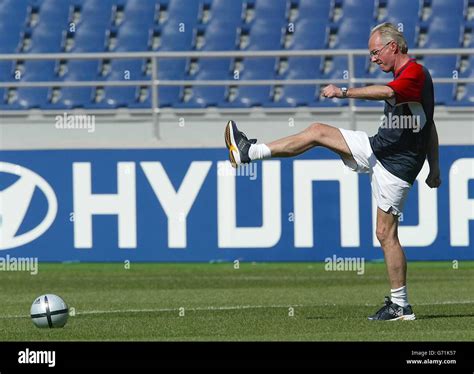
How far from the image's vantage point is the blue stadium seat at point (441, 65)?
2112cm

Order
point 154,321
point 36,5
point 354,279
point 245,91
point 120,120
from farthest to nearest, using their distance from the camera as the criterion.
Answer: point 36,5 < point 245,91 < point 120,120 < point 354,279 < point 154,321

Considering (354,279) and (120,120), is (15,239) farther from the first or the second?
(354,279)

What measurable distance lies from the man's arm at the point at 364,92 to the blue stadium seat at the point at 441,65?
1151 cm

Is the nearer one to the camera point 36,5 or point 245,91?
point 245,91

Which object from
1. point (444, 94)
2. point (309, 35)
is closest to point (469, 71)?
point (444, 94)

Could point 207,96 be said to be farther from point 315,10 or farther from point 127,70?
point 315,10

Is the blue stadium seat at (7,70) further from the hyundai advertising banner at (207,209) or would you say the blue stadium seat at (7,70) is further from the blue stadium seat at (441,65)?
the blue stadium seat at (441,65)

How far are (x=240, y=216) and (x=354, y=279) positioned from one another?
7.41ft

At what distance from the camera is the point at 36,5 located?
2289 cm

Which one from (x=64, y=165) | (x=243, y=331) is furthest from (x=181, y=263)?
(x=243, y=331)

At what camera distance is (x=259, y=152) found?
406 inches

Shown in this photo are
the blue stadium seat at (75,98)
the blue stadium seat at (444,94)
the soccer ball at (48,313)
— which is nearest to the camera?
the soccer ball at (48,313)

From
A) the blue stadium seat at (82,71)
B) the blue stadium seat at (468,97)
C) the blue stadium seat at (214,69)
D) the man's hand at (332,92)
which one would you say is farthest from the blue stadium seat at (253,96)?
the man's hand at (332,92)

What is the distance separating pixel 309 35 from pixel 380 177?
11.8m
